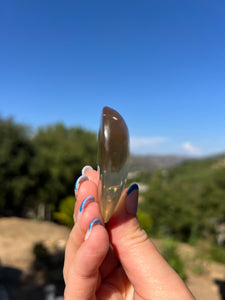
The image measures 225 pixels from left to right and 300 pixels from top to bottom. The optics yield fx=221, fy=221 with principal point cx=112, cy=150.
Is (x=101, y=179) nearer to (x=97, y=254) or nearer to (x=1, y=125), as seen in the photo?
(x=97, y=254)

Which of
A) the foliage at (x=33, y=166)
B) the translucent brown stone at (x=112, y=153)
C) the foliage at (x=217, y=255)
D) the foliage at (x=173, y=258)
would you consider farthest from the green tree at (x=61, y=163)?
the translucent brown stone at (x=112, y=153)

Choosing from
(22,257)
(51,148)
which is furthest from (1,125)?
(22,257)

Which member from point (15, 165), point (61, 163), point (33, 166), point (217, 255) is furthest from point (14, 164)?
point (217, 255)

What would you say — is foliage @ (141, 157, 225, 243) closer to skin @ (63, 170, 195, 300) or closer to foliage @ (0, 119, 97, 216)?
foliage @ (0, 119, 97, 216)

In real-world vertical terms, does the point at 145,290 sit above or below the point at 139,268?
below

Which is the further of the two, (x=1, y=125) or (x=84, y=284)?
(x=1, y=125)

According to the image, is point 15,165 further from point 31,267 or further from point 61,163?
point 31,267
